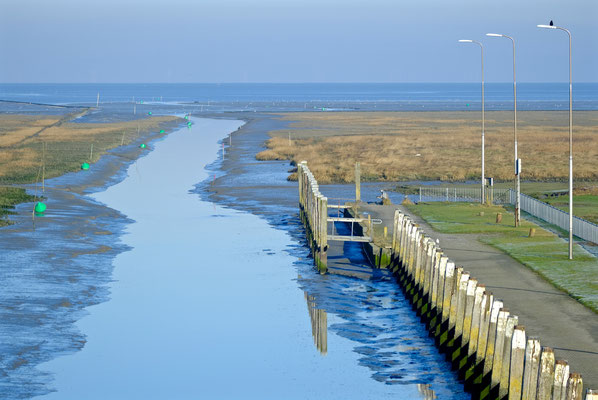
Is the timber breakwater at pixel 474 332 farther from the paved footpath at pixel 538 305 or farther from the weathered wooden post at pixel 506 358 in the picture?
the paved footpath at pixel 538 305

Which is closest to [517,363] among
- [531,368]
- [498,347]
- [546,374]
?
[531,368]

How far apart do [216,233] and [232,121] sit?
381ft

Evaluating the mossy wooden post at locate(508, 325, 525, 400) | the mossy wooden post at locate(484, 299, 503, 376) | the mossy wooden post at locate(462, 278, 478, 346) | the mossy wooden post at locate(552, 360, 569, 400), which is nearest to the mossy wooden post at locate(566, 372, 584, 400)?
the mossy wooden post at locate(552, 360, 569, 400)

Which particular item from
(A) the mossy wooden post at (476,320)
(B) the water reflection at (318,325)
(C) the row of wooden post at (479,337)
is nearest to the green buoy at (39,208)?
(B) the water reflection at (318,325)

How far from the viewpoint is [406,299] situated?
3238cm

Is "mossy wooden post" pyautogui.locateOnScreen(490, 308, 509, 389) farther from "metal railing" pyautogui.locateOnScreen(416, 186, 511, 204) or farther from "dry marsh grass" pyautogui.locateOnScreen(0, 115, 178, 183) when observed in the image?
"dry marsh grass" pyautogui.locateOnScreen(0, 115, 178, 183)

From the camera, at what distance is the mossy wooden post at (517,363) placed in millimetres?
17781

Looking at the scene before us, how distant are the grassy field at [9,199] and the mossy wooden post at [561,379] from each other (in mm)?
35207

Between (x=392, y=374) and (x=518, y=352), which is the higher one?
(x=518, y=352)

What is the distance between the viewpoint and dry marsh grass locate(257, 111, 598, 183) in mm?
72375

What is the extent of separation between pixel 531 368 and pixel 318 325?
13.0 meters

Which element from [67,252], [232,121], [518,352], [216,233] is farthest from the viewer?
[232,121]

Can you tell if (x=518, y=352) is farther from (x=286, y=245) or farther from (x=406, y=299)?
(x=286, y=245)

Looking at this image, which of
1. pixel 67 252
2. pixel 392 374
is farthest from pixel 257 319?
pixel 67 252
